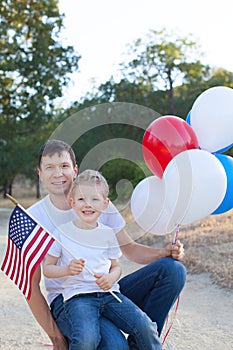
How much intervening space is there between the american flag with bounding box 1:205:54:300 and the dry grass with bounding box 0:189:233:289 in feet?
7.10

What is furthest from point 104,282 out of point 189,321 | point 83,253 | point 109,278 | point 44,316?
point 189,321

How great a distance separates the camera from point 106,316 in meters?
2.63

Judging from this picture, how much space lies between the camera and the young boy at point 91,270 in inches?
100

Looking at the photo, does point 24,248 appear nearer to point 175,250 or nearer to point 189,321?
point 175,250

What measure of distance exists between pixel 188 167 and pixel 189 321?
1.97m

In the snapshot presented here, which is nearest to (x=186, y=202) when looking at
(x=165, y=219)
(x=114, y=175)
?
(x=165, y=219)

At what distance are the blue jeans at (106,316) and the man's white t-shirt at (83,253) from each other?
50 mm

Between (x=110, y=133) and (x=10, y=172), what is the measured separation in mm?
6293

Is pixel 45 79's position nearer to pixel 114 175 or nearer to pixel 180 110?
pixel 114 175

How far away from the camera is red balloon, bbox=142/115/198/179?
3084 mm

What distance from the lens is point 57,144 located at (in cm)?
283

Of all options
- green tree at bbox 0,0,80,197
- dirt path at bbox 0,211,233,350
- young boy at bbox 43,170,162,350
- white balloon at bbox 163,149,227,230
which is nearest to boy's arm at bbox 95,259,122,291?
young boy at bbox 43,170,162,350

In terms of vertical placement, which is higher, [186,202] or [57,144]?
[57,144]

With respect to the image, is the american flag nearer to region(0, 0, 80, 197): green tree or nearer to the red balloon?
the red balloon
